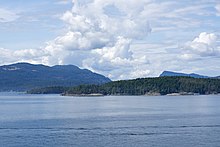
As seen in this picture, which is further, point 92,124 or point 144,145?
point 92,124

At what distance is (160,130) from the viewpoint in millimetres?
67688

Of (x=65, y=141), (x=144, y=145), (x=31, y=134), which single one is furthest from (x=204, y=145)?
(x=31, y=134)

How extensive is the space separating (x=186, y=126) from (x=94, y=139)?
63.4 feet

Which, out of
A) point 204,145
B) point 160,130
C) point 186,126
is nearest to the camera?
point 204,145

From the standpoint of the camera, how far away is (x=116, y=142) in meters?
57.0

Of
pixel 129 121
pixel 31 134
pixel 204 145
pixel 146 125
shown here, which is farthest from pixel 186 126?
pixel 31 134

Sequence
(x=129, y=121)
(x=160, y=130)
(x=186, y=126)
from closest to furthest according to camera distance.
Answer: (x=160, y=130)
(x=186, y=126)
(x=129, y=121)

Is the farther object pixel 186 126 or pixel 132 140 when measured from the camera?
pixel 186 126

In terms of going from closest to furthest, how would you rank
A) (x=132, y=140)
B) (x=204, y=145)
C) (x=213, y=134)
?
(x=204, y=145) < (x=132, y=140) < (x=213, y=134)

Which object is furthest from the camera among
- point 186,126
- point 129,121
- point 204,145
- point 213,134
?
point 129,121

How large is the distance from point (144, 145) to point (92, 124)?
77.5ft

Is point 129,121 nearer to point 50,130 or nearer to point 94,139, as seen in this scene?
point 50,130

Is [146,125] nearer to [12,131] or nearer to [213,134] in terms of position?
[213,134]

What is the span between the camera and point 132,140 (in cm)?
5841
